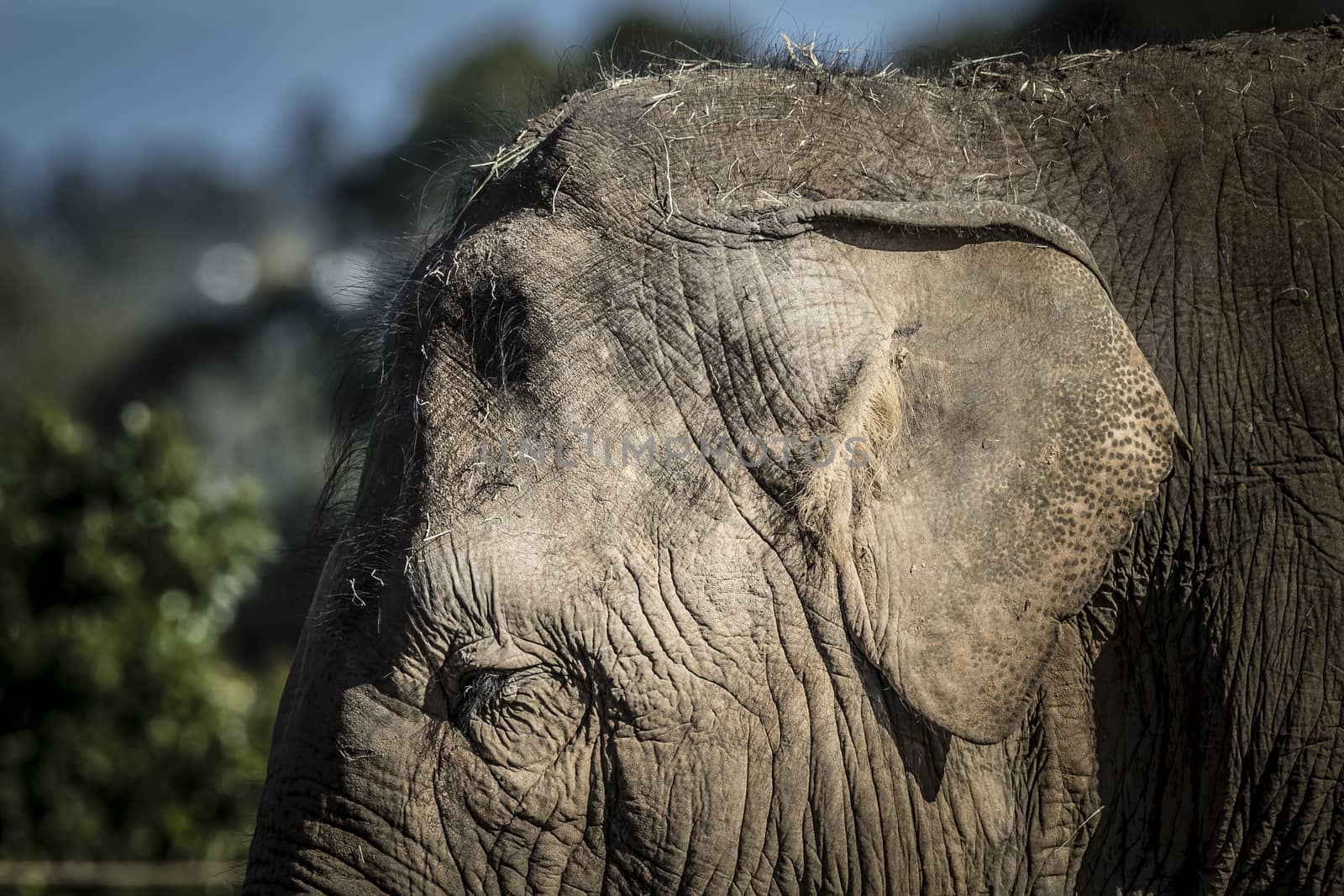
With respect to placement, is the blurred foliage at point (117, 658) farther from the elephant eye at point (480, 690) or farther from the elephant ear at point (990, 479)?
the elephant ear at point (990, 479)

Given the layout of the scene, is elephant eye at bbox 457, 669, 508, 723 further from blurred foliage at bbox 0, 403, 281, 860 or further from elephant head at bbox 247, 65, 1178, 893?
blurred foliage at bbox 0, 403, 281, 860

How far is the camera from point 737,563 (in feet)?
9.46

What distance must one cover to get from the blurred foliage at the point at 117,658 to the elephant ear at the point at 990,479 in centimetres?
686

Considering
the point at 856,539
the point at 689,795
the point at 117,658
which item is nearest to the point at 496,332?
the point at 856,539

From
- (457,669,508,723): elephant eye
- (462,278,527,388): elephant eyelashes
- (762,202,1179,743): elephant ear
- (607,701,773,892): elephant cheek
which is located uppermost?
(462,278,527,388): elephant eyelashes

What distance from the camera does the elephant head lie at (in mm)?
2859

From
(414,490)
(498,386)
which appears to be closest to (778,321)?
(498,386)

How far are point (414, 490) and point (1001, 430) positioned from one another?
137cm

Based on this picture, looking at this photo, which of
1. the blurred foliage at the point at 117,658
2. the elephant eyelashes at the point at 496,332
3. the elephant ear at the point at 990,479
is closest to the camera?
the elephant ear at the point at 990,479

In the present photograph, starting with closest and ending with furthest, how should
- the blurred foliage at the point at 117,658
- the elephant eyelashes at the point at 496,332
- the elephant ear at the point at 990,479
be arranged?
the elephant ear at the point at 990,479
the elephant eyelashes at the point at 496,332
the blurred foliage at the point at 117,658

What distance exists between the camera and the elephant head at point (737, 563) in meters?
2.86

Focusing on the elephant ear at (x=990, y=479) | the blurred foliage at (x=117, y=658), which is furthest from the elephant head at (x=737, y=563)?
the blurred foliage at (x=117, y=658)

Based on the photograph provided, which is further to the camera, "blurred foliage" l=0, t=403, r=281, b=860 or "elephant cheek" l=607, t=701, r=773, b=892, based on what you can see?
"blurred foliage" l=0, t=403, r=281, b=860

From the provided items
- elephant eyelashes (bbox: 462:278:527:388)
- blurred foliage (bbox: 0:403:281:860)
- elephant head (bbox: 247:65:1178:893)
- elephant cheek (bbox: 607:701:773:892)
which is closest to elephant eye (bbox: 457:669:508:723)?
elephant head (bbox: 247:65:1178:893)
